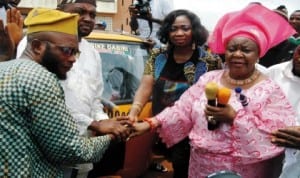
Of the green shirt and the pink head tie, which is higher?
the pink head tie

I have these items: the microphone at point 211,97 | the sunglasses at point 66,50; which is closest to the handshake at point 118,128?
the microphone at point 211,97

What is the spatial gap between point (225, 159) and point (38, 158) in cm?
122

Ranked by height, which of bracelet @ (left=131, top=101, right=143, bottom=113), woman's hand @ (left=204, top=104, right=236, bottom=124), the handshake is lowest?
bracelet @ (left=131, top=101, right=143, bottom=113)

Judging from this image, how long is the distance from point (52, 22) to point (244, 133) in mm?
1298

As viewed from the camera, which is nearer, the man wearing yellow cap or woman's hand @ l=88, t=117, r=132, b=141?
the man wearing yellow cap

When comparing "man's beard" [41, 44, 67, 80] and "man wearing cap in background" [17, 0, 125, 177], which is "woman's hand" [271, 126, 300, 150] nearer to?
"man wearing cap in background" [17, 0, 125, 177]

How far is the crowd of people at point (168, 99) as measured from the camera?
225 centimetres

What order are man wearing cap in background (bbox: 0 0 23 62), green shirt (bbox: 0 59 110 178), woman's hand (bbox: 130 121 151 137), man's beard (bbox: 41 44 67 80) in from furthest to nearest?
man wearing cap in background (bbox: 0 0 23 62) < woman's hand (bbox: 130 121 151 137) < man's beard (bbox: 41 44 67 80) < green shirt (bbox: 0 59 110 178)

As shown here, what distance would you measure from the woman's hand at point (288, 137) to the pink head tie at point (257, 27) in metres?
0.60

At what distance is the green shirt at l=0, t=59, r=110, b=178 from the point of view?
2.20 meters

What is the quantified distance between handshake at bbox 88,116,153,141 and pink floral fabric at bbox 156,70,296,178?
37 cm

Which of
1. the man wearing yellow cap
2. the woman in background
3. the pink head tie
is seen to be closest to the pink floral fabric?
the pink head tie

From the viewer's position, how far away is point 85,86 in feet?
11.0

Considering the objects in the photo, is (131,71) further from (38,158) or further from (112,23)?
(112,23)
